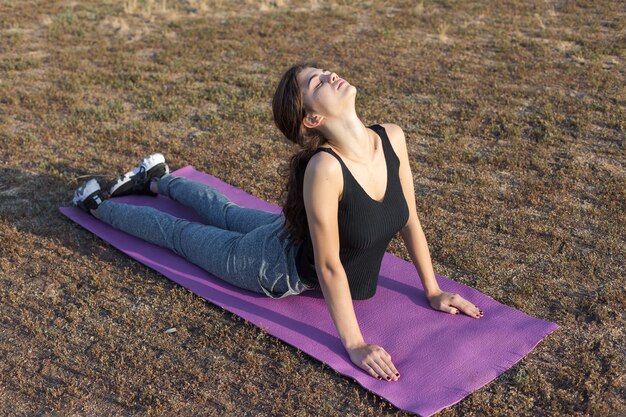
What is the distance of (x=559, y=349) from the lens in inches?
169

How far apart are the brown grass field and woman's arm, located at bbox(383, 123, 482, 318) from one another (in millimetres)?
391

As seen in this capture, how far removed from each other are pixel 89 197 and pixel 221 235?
4.35 ft

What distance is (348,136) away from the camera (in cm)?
401

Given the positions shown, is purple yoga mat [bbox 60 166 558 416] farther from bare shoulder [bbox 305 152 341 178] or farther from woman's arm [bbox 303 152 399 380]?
bare shoulder [bbox 305 152 341 178]

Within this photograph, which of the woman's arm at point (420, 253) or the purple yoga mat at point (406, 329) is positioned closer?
the purple yoga mat at point (406, 329)

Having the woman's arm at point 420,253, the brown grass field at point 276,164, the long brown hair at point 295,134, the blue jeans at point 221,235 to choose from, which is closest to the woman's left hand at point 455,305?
the woman's arm at point 420,253

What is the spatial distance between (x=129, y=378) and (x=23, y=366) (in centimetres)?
64

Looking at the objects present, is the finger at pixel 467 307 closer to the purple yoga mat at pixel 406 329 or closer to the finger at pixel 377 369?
the purple yoga mat at pixel 406 329

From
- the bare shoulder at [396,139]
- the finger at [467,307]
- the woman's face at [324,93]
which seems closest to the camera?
the woman's face at [324,93]

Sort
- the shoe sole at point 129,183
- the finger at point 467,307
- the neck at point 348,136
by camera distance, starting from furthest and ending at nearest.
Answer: the shoe sole at point 129,183 < the finger at point 467,307 < the neck at point 348,136

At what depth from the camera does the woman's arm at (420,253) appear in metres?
4.43

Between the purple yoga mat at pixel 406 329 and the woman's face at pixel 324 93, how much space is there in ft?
4.48

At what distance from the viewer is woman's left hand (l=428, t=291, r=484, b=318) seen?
452 centimetres

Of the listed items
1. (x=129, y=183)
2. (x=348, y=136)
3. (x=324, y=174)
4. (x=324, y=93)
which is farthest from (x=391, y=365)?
(x=129, y=183)
